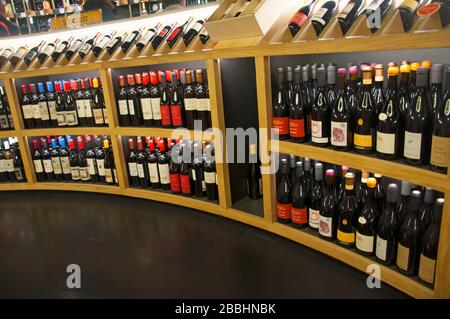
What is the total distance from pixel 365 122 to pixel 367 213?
0.36 metres

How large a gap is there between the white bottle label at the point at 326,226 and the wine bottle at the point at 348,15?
76 cm

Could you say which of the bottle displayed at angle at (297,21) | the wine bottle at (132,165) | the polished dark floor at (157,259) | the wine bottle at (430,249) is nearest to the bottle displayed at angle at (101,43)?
the wine bottle at (132,165)

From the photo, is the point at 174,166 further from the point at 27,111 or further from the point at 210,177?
the point at 27,111

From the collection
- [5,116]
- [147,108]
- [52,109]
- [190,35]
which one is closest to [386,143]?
[190,35]

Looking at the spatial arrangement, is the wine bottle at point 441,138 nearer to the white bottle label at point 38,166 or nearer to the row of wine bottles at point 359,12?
the row of wine bottles at point 359,12

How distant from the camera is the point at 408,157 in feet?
4.16

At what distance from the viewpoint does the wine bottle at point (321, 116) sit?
1.54 m

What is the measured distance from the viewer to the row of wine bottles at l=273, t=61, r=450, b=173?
1.23m

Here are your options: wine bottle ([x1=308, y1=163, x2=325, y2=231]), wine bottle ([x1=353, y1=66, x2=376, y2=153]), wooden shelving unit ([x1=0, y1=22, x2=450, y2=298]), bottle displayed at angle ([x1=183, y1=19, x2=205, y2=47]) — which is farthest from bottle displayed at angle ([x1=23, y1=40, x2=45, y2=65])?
wine bottle ([x1=353, y1=66, x2=376, y2=153])

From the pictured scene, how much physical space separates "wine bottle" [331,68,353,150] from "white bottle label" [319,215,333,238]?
0.32 meters

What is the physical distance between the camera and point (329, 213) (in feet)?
5.26

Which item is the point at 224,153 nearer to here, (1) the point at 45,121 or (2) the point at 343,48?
(2) the point at 343,48
